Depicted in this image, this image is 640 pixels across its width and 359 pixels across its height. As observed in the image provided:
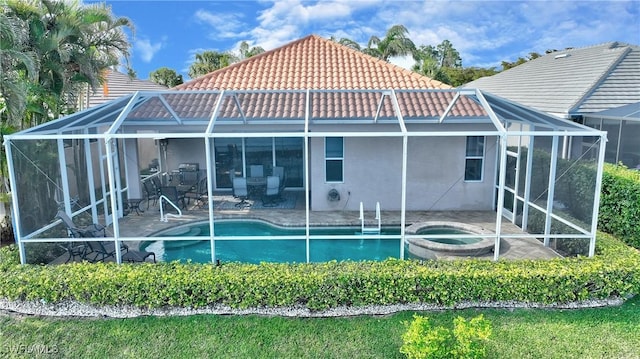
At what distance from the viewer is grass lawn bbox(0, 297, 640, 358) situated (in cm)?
609

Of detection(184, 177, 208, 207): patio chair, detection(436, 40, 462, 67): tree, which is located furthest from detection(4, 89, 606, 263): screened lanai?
detection(436, 40, 462, 67): tree

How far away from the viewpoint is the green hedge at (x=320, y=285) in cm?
696

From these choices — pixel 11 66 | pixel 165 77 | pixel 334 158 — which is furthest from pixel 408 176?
pixel 165 77

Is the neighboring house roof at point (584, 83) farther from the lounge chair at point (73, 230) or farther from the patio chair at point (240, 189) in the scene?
the lounge chair at point (73, 230)

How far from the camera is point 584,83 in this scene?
16453 mm

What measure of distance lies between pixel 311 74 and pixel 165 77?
3371 cm

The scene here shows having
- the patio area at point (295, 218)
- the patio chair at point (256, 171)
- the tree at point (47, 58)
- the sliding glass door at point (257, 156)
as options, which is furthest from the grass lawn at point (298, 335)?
the sliding glass door at point (257, 156)

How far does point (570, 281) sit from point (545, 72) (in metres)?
18.3

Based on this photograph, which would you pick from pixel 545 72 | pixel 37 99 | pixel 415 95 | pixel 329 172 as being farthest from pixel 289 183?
pixel 545 72

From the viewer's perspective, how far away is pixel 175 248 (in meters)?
10.6

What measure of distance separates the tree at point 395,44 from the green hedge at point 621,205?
885 inches

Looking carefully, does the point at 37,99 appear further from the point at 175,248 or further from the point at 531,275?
the point at 531,275

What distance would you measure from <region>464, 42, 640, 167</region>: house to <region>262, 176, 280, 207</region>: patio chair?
9039mm

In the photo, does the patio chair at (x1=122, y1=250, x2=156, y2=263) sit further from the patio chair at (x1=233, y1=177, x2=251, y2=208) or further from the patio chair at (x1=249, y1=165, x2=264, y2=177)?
the patio chair at (x1=249, y1=165, x2=264, y2=177)
